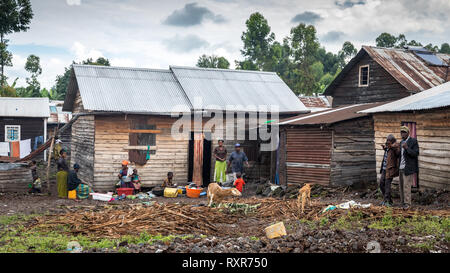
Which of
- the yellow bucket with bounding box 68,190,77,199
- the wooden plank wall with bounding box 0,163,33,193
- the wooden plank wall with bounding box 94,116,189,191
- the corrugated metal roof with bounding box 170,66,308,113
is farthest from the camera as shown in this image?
the corrugated metal roof with bounding box 170,66,308,113

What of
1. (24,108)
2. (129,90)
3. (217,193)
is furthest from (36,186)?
(24,108)

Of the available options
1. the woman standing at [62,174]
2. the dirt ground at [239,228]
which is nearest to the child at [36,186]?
the woman standing at [62,174]

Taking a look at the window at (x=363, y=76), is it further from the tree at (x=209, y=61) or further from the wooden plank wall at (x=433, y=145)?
the tree at (x=209, y=61)

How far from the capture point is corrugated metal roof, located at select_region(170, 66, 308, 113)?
1839 cm

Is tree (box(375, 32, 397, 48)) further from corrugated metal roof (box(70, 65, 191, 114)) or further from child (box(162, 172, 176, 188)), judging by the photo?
child (box(162, 172, 176, 188))

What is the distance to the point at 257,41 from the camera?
5025 cm

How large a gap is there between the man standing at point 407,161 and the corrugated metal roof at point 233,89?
8682mm

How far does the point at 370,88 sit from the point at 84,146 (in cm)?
1428

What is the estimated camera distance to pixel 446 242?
21.7 ft

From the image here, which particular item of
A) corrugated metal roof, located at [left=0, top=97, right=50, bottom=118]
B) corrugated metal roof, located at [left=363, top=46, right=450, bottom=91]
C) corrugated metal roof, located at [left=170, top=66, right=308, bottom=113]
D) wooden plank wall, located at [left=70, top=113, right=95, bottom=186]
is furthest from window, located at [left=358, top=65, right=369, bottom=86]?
corrugated metal roof, located at [left=0, top=97, right=50, bottom=118]

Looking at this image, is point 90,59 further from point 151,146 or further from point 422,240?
point 422,240

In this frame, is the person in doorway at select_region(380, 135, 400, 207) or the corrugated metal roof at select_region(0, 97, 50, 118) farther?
the corrugated metal roof at select_region(0, 97, 50, 118)

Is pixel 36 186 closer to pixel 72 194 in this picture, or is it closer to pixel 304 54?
pixel 72 194

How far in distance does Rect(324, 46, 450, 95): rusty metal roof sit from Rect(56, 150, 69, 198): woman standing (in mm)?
14781
